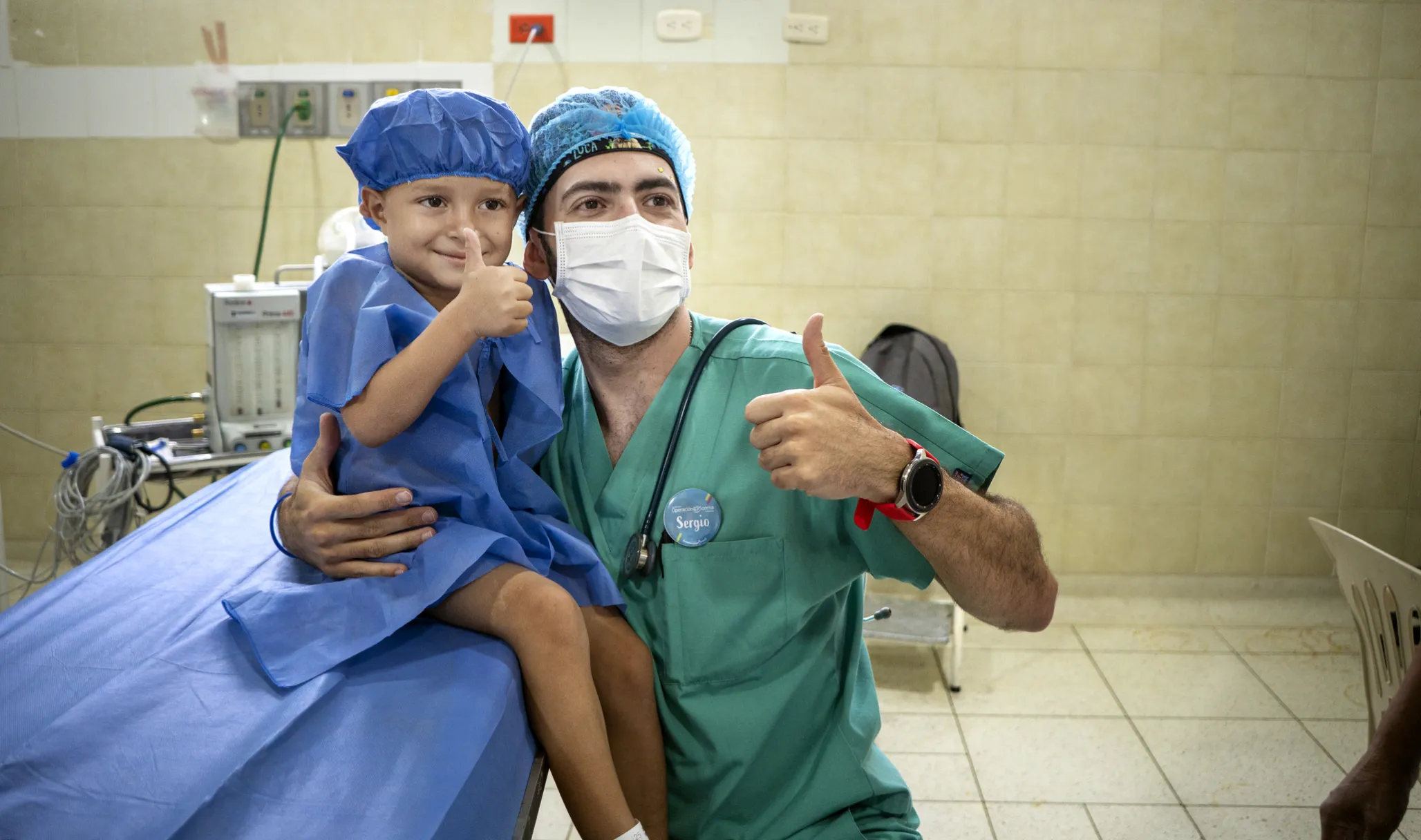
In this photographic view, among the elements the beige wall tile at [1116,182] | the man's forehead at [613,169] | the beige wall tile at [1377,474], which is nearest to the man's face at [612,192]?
the man's forehead at [613,169]

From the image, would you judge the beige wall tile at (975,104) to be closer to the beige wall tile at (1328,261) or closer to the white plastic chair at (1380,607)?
the beige wall tile at (1328,261)

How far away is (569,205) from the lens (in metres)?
1.47

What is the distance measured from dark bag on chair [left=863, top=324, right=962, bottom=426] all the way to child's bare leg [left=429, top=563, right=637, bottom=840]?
7.80 feet

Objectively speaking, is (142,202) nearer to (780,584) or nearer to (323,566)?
(323,566)

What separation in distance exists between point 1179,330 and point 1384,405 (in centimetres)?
85

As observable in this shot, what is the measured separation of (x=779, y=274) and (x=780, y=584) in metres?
2.61

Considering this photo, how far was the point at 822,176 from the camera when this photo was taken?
3777 mm

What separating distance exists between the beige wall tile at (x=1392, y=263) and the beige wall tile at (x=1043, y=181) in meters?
1.13

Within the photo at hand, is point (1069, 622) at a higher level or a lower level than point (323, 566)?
lower

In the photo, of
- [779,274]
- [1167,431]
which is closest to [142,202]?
[779,274]

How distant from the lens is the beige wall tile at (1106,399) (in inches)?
153

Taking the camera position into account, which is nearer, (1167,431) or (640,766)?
(640,766)

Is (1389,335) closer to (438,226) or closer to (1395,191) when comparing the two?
(1395,191)

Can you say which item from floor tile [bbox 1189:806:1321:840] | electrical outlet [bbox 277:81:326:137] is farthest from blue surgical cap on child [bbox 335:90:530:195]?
electrical outlet [bbox 277:81:326:137]
